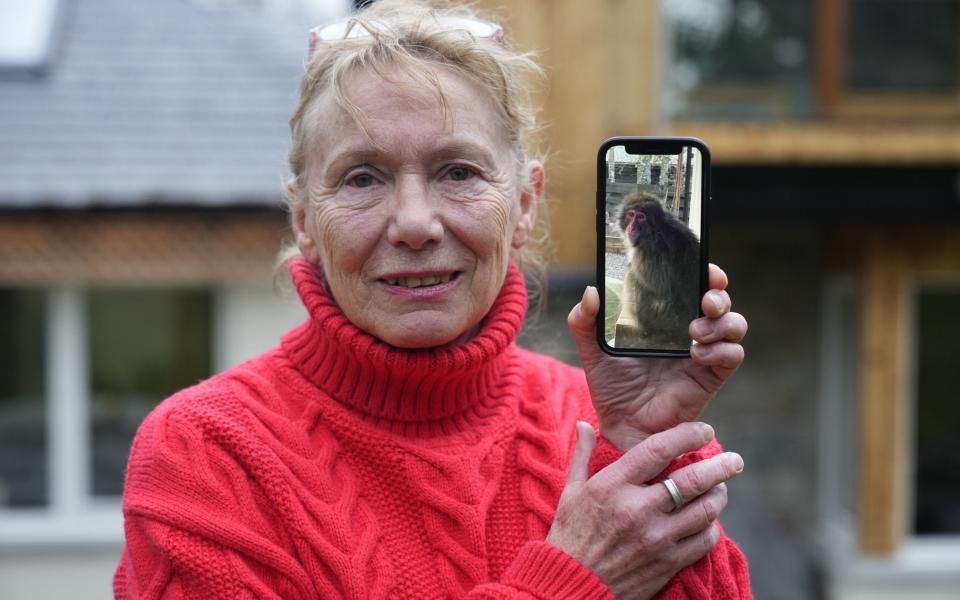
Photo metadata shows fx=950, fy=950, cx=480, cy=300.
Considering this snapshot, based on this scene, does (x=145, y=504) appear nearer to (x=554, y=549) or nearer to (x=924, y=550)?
(x=554, y=549)

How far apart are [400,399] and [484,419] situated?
0.59 ft

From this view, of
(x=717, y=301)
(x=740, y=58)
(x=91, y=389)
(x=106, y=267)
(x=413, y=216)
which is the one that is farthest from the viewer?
(x=91, y=389)

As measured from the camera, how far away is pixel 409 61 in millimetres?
1523

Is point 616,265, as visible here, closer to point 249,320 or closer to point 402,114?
point 402,114

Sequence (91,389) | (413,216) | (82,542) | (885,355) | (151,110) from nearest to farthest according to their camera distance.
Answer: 1. (413,216)
2. (885,355)
3. (82,542)
4. (91,389)
5. (151,110)

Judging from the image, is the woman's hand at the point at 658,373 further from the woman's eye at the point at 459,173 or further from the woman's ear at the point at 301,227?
the woman's ear at the point at 301,227

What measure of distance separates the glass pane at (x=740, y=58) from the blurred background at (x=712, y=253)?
1 cm

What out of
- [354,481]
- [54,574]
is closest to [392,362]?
[354,481]

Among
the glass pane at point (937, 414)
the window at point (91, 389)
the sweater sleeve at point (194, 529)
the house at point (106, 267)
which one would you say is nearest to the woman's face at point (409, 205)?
the sweater sleeve at point (194, 529)

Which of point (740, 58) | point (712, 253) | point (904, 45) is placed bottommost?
point (712, 253)

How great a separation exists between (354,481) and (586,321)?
483 millimetres

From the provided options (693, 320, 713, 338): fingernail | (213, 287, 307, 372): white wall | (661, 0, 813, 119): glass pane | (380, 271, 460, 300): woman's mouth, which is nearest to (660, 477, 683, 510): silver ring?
(693, 320, 713, 338): fingernail

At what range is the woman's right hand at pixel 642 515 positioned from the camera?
4.63ft

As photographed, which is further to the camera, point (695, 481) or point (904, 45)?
point (904, 45)
